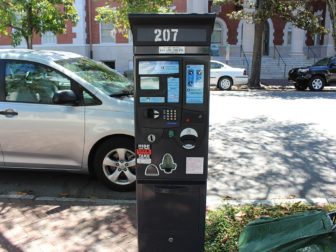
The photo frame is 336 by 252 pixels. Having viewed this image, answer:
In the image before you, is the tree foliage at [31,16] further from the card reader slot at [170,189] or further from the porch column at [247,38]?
the porch column at [247,38]

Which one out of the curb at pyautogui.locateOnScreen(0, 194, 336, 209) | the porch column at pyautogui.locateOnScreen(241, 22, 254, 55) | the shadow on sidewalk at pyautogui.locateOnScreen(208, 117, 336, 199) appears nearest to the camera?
the curb at pyautogui.locateOnScreen(0, 194, 336, 209)

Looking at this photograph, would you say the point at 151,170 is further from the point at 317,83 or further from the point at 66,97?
the point at 317,83

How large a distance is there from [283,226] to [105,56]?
89.7ft

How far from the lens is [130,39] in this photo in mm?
28562

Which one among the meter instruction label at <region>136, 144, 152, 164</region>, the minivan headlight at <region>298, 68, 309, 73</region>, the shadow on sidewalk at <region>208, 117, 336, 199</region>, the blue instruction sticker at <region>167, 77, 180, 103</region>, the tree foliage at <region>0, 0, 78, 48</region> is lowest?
the shadow on sidewalk at <region>208, 117, 336, 199</region>

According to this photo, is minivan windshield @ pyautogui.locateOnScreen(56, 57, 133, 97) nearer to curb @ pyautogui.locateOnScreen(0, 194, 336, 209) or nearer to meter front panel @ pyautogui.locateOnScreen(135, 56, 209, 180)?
curb @ pyautogui.locateOnScreen(0, 194, 336, 209)

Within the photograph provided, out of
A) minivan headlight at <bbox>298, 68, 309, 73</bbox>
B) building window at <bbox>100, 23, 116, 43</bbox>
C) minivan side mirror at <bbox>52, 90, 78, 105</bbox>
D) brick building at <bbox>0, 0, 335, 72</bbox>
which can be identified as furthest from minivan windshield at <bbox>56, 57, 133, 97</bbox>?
building window at <bbox>100, 23, 116, 43</bbox>

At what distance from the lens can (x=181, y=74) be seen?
118 inches

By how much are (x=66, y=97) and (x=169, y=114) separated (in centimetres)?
247

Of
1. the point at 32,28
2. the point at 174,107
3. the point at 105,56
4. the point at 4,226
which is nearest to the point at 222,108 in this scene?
the point at 32,28

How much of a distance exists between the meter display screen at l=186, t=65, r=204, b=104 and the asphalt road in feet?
8.31

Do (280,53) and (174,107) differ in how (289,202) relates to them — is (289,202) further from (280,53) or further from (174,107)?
(280,53)

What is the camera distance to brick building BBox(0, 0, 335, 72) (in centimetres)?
2845

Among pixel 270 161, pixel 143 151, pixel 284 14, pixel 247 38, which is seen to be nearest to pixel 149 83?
pixel 143 151
